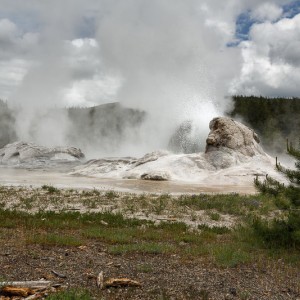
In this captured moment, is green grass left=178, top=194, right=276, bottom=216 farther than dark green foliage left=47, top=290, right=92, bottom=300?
Yes

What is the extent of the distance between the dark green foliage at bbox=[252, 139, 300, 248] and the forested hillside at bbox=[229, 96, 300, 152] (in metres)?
52.7

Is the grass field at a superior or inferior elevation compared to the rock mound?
inferior

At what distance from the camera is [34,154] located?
1625 inches

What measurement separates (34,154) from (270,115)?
4170 centimetres

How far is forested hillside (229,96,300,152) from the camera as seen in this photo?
63950mm

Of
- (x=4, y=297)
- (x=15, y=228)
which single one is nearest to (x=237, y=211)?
(x=15, y=228)

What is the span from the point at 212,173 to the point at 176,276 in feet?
72.5

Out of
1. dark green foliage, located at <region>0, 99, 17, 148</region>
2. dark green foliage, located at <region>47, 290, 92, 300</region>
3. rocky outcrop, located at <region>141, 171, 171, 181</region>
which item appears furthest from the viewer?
dark green foliage, located at <region>0, 99, 17, 148</region>

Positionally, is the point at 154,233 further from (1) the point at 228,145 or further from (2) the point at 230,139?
(2) the point at 230,139

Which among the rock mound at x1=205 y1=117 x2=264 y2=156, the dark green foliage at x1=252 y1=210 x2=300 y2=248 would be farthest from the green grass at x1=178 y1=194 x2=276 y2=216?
the rock mound at x1=205 y1=117 x2=264 y2=156

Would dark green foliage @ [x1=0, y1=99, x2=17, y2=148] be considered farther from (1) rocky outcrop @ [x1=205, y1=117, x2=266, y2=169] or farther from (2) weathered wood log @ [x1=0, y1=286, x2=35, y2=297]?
(2) weathered wood log @ [x1=0, y1=286, x2=35, y2=297]

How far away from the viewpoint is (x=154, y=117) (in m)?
49.6

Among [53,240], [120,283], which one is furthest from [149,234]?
[120,283]

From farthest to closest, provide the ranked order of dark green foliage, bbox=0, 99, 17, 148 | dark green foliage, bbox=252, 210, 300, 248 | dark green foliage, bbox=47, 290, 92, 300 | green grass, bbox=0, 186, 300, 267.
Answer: dark green foliage, bbox=0, 99, 17, 148 → dark green foliage, bbox=252, 210, 300, 248 → green grass, bbox=0, 186, 300, 267 → dark green foliage, bbox=47, 290, 92, 300
